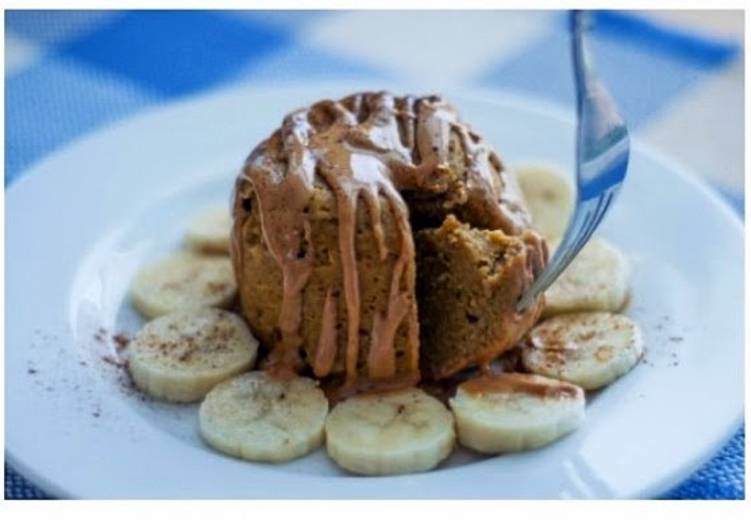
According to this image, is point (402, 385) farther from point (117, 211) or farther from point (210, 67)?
point (210, 67)

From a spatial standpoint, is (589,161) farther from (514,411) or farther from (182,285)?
(182,285)

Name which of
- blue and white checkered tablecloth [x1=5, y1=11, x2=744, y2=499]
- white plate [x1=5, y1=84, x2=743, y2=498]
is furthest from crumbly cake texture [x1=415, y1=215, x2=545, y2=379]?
blue and white checkered tablecloth [x1=5, y1=11, x2=744, y2=499]

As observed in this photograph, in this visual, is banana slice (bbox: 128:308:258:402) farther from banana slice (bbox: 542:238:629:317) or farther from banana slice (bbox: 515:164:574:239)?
banana slice (bbox: 515:164:574:239)

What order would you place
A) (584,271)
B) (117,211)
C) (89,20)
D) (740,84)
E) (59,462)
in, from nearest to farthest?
(59,462) → (584,271) → (117,211) → (740,84) → (89,20)

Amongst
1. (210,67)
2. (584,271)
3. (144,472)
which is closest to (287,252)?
(144,472)

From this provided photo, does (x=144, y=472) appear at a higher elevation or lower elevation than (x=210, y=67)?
lower

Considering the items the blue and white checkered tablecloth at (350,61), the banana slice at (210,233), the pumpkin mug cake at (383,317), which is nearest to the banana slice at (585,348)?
the pumpkin mug cake at (383,317)
